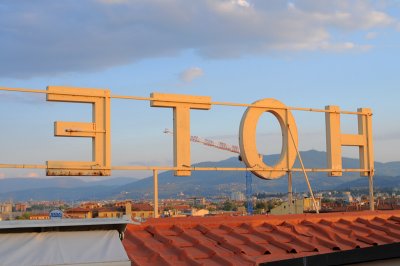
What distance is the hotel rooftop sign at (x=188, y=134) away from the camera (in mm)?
9266

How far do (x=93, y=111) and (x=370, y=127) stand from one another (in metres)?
6.32

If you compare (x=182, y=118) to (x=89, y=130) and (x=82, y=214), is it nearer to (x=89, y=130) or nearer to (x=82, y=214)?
(x=89, y=130)

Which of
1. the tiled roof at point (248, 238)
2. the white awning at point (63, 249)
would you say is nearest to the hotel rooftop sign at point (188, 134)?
the tiled roof at point (248, 238)

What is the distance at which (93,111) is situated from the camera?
9.51 m

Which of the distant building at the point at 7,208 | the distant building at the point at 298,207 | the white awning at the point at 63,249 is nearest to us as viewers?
the white awning at the point at 63,249

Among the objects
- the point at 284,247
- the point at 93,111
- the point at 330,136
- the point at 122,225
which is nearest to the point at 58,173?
the point at 93,111

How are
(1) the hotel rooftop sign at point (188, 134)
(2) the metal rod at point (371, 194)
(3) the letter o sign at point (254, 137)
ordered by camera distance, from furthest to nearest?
1. (2) the metal rod at point (371, 194)
2. (3) the letter o sign at point (254, 137)
3. (1) the hotel rooftop sign at point (188, 134)

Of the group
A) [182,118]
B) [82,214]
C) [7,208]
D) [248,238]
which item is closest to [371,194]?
[182,118]

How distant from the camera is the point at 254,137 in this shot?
11.0m

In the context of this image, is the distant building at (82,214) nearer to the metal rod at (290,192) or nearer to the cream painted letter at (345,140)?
the metal rod at (290,192)

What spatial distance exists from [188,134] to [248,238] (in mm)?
3258

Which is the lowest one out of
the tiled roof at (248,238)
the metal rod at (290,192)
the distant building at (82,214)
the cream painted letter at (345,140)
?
the tiled roof at (248,238)

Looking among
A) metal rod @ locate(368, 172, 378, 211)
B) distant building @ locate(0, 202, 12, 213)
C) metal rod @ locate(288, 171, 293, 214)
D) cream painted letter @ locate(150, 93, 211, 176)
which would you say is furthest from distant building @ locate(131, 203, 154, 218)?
metal rod @ locate(368, 172, 378, 211)

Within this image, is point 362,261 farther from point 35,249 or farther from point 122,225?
point 35,249
